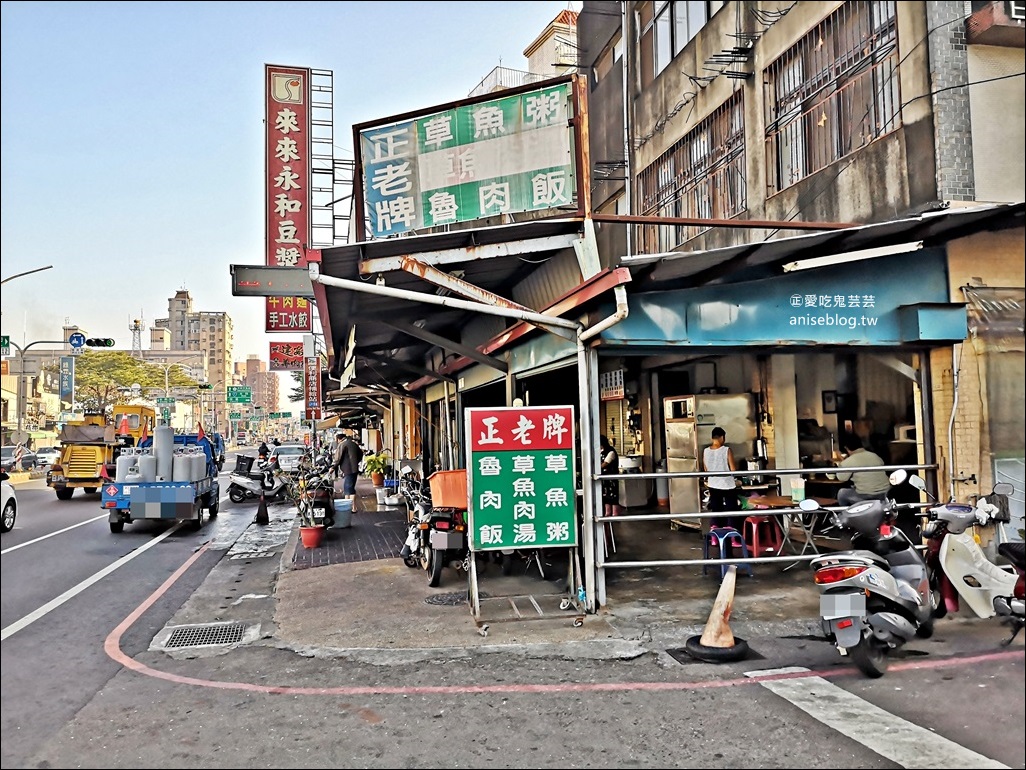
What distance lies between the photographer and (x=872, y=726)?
163 inches

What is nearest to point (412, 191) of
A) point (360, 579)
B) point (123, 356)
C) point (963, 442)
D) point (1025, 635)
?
point (360, 579)

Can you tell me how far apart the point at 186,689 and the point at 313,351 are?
997 inches

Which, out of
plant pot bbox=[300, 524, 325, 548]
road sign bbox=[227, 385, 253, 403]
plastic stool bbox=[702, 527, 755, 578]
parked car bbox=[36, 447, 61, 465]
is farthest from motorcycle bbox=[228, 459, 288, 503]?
road sign bbox=[227, 385, 253, 403]

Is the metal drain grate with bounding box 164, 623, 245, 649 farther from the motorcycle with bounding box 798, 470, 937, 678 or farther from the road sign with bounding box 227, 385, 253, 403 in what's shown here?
the road sign with bounding box 227, 385, 253, 403

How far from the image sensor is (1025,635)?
199 centimetres

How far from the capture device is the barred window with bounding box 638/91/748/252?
13492mm

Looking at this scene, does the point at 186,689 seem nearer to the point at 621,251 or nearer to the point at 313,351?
the point at 621,251

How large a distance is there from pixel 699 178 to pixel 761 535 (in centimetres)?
799

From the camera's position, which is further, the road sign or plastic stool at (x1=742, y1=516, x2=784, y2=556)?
the road sign

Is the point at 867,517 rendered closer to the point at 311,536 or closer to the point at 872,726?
the point at 872,726

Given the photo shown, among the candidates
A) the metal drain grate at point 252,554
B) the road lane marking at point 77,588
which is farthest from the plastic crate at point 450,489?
the metal drain grate at point 252,554

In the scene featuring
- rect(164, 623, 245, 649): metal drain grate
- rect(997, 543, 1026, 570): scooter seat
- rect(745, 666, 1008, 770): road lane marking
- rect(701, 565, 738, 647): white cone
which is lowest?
rect(164, 623, 245, 649): metal drain grate

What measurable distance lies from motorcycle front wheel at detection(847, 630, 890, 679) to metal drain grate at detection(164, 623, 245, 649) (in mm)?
5088

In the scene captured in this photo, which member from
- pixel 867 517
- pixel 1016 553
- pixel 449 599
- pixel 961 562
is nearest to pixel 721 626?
pixel 867 517
